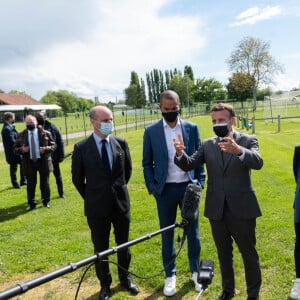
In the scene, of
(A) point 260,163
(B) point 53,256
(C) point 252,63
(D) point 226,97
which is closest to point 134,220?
(B) point 53,256

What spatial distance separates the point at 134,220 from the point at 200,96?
80.3 m

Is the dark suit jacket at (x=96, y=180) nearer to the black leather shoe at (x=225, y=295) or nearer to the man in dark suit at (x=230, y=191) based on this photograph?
the man in dark suit at (x=230, y=191)

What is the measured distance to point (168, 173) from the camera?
4062mm

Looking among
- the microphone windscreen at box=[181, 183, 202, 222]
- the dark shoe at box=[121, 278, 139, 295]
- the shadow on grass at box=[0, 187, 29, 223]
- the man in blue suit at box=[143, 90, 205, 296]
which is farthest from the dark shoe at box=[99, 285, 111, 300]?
the shadow on grass at box=[0, 187, 29, 223]

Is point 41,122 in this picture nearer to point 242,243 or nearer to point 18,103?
point 242,243

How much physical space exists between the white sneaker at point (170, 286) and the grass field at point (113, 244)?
0.07 metres

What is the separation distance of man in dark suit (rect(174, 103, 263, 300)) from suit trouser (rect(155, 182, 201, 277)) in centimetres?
51

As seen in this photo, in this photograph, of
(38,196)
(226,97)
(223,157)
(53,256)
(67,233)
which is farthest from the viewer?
(226,97)

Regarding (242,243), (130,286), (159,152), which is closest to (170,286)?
(130,286)

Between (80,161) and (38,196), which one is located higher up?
(80,161)

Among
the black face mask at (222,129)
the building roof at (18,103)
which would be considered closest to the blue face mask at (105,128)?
the black face mask at (222,129)

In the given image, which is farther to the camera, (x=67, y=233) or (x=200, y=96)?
(x=200, y=96)

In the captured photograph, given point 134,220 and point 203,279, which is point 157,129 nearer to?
point 203,279

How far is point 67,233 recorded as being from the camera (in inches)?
255
